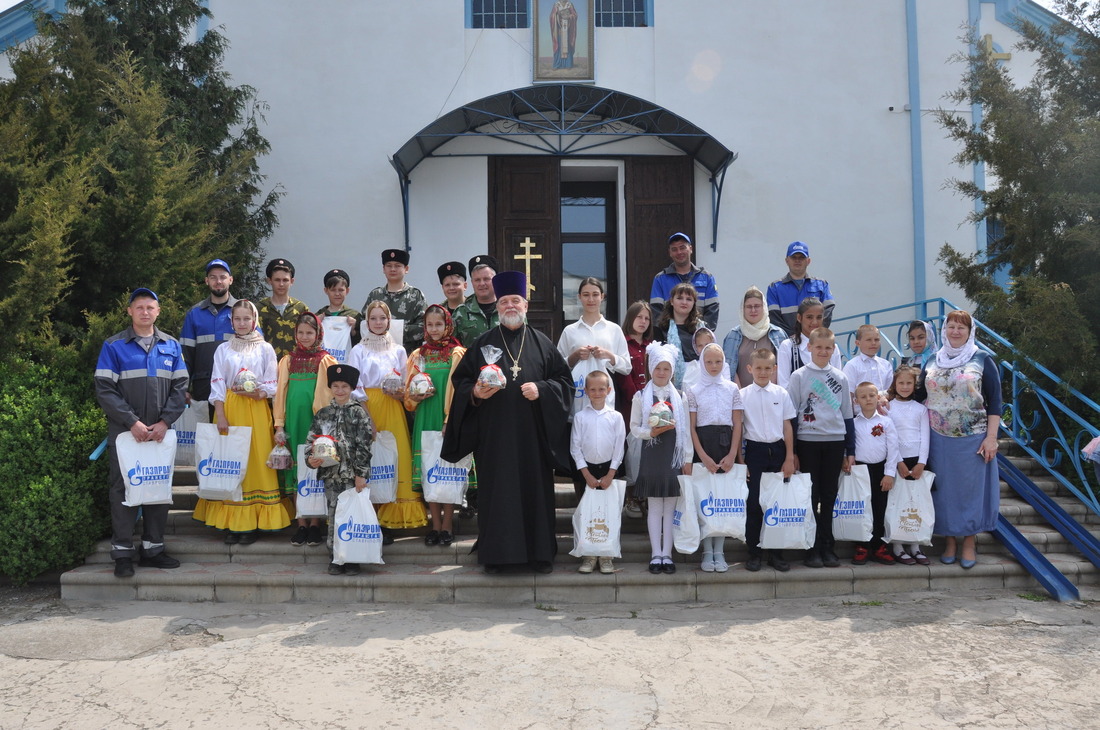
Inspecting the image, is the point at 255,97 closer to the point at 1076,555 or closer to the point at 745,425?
the point at 745,425

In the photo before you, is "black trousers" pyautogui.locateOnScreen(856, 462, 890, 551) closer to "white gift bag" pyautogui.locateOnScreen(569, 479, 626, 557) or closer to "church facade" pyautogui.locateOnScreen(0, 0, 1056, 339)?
"white gift bag" pyautogui.locateOnScreen(569, 479, 626, 557)

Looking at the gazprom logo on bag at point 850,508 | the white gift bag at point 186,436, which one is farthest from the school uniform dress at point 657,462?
the white gift bag at point 186,436

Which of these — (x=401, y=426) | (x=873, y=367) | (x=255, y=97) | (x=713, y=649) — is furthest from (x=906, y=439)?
(x=255, y=97)

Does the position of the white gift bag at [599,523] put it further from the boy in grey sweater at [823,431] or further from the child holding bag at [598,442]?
the boy in grey sweater at [823,431]

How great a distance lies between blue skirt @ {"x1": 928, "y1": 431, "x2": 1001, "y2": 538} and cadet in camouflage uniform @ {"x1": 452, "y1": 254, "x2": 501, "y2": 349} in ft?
11.4

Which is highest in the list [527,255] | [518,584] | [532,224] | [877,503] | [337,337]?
[532,224]

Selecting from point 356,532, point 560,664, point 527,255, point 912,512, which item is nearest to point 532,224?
point 527,255

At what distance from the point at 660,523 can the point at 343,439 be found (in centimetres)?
224

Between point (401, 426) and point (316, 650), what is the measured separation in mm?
2020

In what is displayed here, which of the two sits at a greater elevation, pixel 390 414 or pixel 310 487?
pixel 390 414

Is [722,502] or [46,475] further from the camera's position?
→ [46,475]

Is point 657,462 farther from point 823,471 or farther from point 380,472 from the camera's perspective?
point 380,472

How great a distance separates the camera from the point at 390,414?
6.54 metres

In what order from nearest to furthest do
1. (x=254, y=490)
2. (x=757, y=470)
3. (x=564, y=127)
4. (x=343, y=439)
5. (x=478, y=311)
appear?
1. (x=343, y=439)
2. (x=757, y=470)
3. (x=254, y=490)
4. (x=478, y=311)
5. (x=564, y=127)
